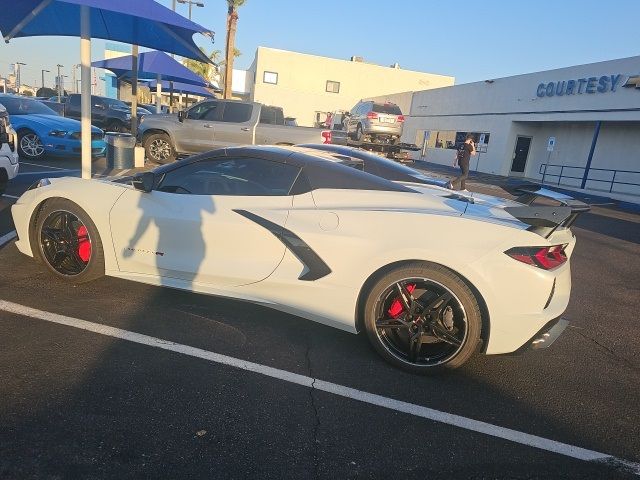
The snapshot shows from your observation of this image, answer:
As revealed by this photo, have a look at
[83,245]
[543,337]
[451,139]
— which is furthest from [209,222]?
[451,139]

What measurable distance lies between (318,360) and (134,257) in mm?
1746

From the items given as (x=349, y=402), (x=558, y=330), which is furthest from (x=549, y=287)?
(x=349, y=402)

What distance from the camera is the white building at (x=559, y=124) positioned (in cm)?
2016

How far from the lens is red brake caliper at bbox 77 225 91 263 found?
4.05 meters

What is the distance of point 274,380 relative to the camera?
2.98 m

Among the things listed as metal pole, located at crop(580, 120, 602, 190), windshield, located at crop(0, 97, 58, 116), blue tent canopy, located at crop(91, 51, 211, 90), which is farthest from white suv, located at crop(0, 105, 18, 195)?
metal pole, located at crop(580, 120, 602, 190)

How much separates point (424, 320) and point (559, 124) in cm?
2549

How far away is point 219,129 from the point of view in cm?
1241

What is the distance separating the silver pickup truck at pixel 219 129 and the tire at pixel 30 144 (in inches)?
104

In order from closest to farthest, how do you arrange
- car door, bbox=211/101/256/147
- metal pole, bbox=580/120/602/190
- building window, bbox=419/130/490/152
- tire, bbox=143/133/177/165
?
car door, bbox=211/101/256/147 < tire, bbox=143/133/177/165 < metal pole, bbox=580/120/602/190 < building window, bbox=419/130/490/152

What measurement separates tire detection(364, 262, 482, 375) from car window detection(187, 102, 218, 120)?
1050 centimetres

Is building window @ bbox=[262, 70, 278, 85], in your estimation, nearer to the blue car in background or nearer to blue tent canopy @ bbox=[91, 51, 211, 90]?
blue tent canopy @ bbox=[91, 51, 211, 90]

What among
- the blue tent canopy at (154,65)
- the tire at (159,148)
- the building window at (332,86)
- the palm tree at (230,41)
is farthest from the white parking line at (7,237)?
the building window at (332,86)

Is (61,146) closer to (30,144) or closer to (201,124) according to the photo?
(30,144)
